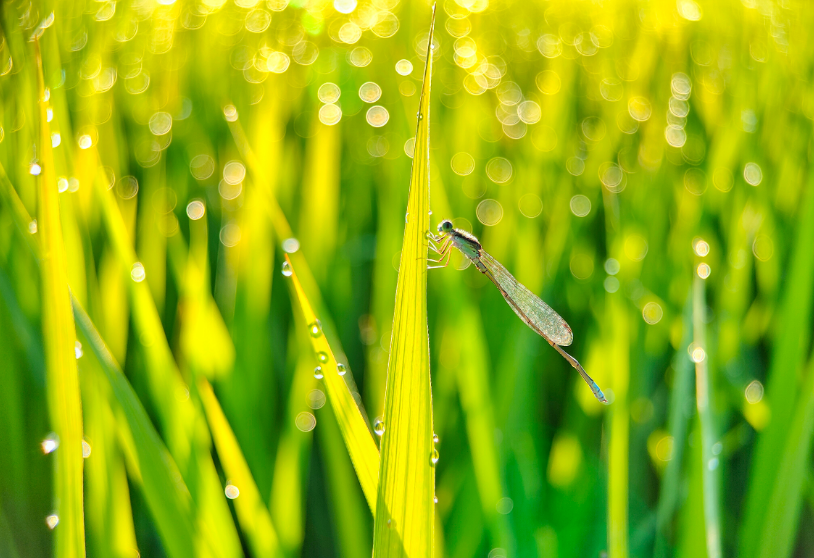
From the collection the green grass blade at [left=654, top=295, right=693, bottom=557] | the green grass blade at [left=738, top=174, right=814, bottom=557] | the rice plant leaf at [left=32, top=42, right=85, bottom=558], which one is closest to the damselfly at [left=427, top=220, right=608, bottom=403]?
the green grass blade at [left=654, top=295, right=693, bottom=557]

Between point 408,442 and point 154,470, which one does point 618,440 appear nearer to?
point 408,442

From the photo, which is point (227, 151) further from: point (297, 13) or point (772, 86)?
point (297, 13)

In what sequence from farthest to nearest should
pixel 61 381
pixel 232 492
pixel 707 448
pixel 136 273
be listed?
pixel 136 273
pixel 232 492
pixel 707 448
pixel 61 381

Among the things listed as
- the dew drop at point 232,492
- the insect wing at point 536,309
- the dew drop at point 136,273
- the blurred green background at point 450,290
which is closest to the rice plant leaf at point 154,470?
the blurred green background at point 450,290

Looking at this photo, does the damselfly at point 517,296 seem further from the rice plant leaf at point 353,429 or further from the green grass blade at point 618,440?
the rice plant leaf at point 353,429

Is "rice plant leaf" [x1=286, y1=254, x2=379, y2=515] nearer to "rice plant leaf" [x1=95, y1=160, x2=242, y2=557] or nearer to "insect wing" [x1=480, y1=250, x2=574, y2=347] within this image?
"rice plant leaf" [x1=95, y1=160, x2=242, y2=557]

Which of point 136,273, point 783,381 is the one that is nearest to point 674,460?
point 783,381
